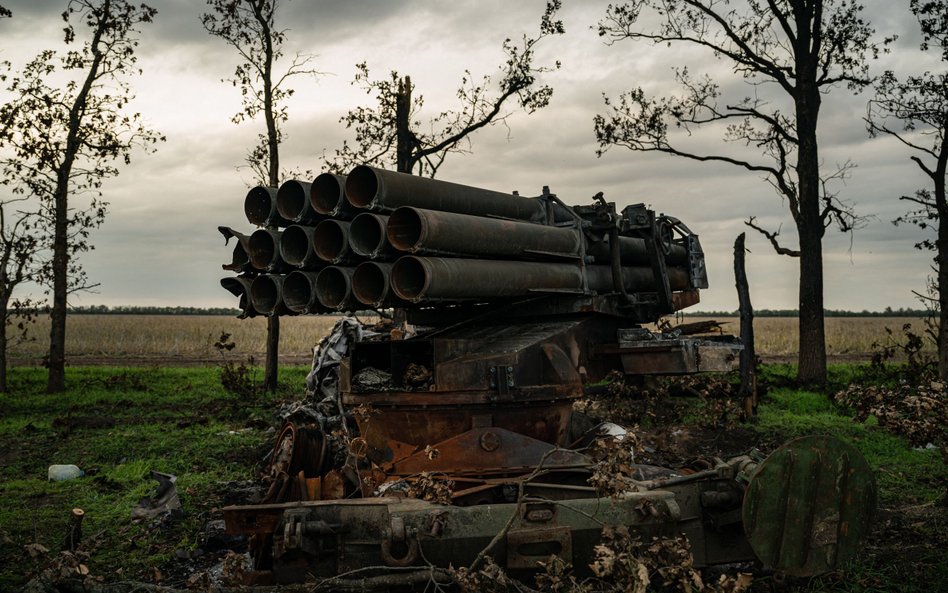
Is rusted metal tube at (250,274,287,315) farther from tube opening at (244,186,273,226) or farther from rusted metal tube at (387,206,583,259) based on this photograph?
rusted metal tube at (387,206,583,259)

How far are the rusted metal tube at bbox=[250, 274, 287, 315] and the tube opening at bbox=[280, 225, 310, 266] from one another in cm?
26

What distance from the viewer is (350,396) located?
20.6ft

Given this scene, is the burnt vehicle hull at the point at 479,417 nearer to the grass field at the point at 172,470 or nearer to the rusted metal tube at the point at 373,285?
the rusted metal tube at the point at 373,285

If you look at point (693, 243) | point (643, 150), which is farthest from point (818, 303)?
point (693, 243)

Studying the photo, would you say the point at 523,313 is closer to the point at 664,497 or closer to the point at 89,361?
the point at 664,497

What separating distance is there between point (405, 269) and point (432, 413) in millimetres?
1097

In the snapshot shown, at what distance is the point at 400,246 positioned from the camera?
5.53 metres

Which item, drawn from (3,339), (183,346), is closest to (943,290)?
(3,339)

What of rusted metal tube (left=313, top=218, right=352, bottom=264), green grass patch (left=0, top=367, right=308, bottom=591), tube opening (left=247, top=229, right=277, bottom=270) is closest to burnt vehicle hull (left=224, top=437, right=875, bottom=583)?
rusted metal tube (left=313, top=218, right=352, bottom=264)

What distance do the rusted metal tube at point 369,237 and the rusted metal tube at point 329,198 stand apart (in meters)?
0.24

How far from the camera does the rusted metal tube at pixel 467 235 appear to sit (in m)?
5.51

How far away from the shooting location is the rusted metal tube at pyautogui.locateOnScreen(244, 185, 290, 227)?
6.32 metres

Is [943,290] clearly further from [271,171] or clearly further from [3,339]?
[3,339]

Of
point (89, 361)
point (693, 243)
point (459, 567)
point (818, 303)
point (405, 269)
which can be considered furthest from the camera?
point (89, 361)
